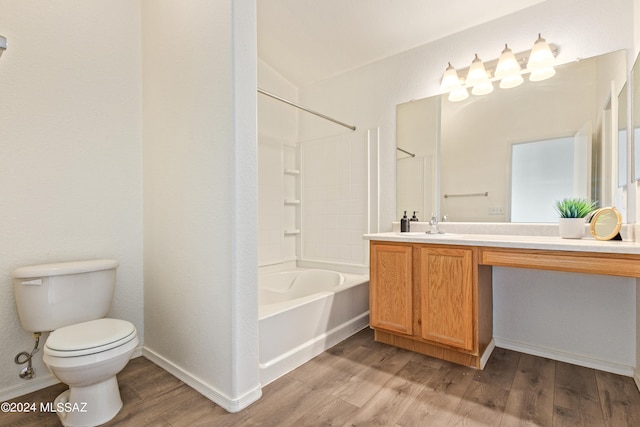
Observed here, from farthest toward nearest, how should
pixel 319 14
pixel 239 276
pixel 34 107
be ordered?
pixel 319 14, pixel 34 107, pixel 239 276

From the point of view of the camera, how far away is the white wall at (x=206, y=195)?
150cm

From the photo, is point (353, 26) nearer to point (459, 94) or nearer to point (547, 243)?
point (459, 94)

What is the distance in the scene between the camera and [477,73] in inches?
86.7

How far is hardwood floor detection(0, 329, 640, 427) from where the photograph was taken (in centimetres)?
142

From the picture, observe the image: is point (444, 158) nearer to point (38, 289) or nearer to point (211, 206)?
point (211, 206)

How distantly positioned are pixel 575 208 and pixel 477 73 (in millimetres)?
1121

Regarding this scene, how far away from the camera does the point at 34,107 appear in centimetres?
169

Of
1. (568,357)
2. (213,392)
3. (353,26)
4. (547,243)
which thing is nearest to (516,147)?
(547,243)

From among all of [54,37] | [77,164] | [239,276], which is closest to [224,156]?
[239,276]

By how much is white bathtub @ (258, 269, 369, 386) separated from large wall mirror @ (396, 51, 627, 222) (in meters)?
0.91

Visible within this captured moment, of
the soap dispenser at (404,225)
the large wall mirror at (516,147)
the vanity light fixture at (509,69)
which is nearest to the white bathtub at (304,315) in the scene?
the soap dispenser at (404,225)

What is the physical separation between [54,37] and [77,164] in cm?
72

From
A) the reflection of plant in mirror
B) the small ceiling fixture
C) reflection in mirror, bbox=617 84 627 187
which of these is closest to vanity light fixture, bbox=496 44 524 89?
the small ceiling fixture

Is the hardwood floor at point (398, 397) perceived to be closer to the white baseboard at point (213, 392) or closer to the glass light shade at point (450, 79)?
the white baseboard at point (213, 392)
